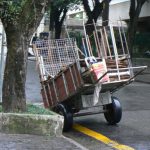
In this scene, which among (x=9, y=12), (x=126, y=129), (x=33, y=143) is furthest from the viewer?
(x=126, y=129)

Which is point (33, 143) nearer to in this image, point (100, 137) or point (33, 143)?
point (33, 143)

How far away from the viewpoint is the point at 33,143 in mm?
7957

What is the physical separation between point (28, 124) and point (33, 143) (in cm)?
61

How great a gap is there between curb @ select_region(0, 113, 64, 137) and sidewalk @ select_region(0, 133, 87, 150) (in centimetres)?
11

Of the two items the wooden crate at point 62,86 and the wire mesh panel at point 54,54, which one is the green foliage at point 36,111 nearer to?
the wooden crate at point 62,86

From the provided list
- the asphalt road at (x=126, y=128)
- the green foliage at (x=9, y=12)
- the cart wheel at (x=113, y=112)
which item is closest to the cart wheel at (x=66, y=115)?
the asphalt road at (x=126, y=128)

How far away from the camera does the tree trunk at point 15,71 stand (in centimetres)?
890

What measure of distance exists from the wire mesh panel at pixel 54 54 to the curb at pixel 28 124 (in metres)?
2.75

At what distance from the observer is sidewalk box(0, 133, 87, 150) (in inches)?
303

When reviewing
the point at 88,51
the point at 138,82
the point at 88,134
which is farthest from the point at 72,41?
the point at 138,82

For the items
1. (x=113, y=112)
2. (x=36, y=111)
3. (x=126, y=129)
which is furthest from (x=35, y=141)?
(x=113, y=112)

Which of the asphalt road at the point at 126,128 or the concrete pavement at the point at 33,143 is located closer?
the concrete pavement at the point at 33,143

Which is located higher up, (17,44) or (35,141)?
(17,44)

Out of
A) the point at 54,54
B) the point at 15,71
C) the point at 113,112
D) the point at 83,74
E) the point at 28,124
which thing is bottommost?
the point at 113,112
